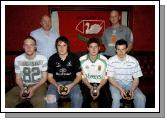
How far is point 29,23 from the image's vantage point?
4.91m

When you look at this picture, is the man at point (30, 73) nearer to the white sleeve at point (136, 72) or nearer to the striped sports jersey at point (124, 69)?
the striped sports jersey at point (124, 69)

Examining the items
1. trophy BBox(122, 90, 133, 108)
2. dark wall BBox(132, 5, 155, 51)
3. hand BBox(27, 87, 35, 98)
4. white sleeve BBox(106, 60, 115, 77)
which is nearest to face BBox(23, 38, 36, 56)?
hand BBox(27, 87, 35, 98)

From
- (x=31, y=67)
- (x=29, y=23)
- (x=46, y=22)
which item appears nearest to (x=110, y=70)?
(x=31, y=67)

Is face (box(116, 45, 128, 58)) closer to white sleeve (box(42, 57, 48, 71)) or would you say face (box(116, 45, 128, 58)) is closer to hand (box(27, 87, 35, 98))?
white sleeve (box(42, 57, 48, 71))

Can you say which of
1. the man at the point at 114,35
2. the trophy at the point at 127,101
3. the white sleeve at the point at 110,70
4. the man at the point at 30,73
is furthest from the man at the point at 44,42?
the trophy at the point at 127,101

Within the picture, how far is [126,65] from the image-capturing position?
3.62 meters

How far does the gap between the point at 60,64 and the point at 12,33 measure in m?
1.77

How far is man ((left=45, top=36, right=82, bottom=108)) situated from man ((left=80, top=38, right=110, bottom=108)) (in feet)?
0.38

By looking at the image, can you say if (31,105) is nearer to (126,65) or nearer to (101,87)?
(101,87)

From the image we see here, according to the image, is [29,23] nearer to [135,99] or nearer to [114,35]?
[114,35]

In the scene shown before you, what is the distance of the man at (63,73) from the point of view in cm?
349

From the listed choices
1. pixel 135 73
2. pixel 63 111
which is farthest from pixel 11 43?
pixel 135 73

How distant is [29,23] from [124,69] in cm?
216

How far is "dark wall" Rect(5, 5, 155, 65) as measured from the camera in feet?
16.0
